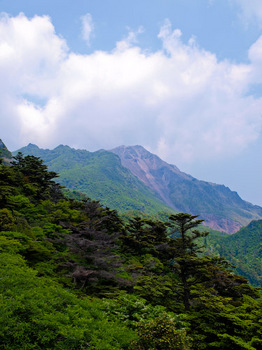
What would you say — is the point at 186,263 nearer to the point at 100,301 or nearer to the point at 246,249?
Result: the point at 100,301

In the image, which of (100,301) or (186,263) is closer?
(100,301)

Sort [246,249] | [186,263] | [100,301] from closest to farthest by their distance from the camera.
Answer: [100,301], [186,263], [246,249]

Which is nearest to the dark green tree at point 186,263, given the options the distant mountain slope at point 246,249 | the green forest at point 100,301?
the green forest at point 100,301

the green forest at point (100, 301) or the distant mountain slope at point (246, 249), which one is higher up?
the distant mountain slope at point (246, 249)

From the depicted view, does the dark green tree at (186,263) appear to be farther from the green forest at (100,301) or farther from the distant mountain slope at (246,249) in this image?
the distant mountain slope at (246,249)

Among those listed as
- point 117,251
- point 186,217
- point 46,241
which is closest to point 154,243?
point 117,251

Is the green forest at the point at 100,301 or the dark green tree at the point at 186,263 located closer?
the green forest at the point at 100,301

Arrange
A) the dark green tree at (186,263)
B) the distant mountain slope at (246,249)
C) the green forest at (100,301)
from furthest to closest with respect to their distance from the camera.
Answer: the distant mountain slope at (246,249) < the dark green tree at (186,263) < the green forest at (100,301)

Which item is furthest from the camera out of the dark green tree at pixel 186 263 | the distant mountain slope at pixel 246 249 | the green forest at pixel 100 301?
the distant mountain slope at pixel 246 249

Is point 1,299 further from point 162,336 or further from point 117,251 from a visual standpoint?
point 117,251

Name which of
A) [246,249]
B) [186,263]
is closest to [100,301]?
[186,263]

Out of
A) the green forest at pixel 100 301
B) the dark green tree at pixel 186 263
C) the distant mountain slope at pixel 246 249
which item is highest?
the distant mountain slope at pixel 246 249

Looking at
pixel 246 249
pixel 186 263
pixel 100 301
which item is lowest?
pixel 100 301

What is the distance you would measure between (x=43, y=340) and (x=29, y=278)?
11.5ft
